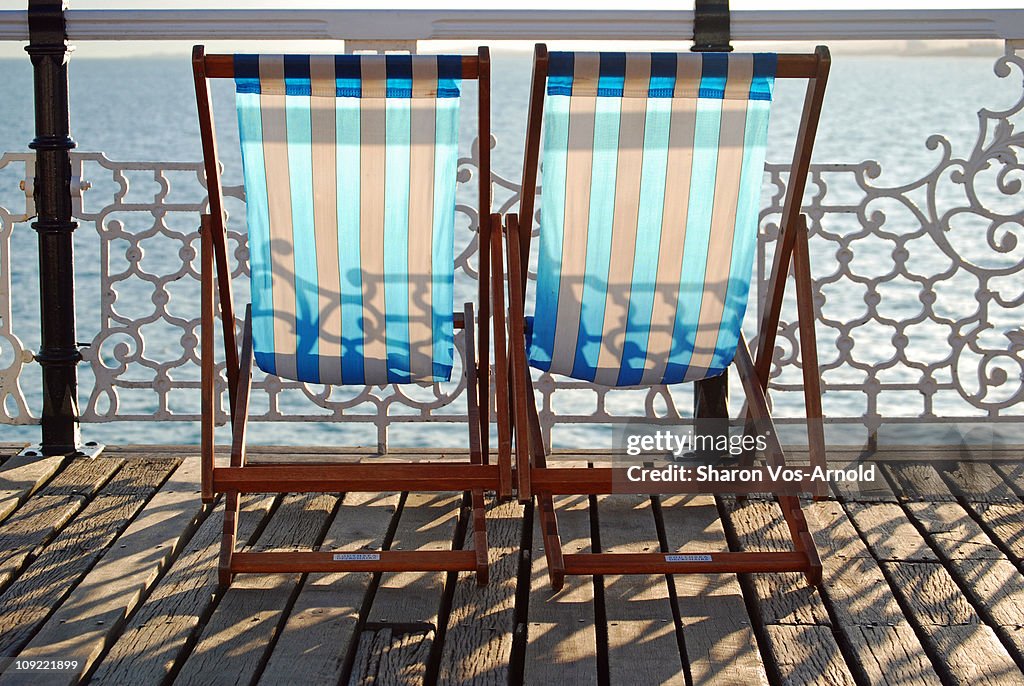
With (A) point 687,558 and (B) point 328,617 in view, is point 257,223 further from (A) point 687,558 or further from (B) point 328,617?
(A) point 687,558

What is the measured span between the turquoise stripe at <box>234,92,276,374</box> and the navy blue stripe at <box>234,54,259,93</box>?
0.02 metres

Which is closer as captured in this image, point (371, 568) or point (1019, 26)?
point (371, 568)

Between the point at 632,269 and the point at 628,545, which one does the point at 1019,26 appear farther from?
the point at 628,545

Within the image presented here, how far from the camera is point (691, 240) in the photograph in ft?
8.41

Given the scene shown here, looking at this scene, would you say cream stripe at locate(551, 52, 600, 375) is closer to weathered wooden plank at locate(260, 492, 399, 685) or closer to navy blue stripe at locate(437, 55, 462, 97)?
navy blue stripe at locate(437, 55, 462, 97)

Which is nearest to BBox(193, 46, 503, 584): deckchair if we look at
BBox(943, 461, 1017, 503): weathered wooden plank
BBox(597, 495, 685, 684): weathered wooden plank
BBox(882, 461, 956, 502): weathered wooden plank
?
BBox(597, 495, 685, 684): weathered wooden plank

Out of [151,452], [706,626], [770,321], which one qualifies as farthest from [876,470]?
[151,452]

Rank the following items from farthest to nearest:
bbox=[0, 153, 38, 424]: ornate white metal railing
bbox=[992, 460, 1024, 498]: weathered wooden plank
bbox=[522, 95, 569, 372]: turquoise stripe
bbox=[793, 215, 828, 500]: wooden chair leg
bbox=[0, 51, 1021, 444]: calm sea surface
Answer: bbox=[0, 51, 1021, 444]: calm sea surface → bbox=[0, 153, 38, 424]: ornate white metal railing → bbox=[992, 460, 1024, 498]: weathered wooden plank → bbox=[793, 215, 828, 500]: wooden chair leg → bbox=[522, 95, 569, 372]: turquoise stripe

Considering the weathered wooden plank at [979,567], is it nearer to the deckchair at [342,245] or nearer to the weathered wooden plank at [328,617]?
the deckchair at [342,245]

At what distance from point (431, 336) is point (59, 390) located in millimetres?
1349

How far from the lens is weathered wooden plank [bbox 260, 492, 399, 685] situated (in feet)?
7.13

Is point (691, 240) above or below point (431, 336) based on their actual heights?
above

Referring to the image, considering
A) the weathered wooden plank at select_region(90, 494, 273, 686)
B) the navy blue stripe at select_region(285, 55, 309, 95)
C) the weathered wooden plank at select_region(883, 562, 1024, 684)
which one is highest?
the navy blue stripe at select_region(285, 55, 309, 95)

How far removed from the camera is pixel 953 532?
285cm
